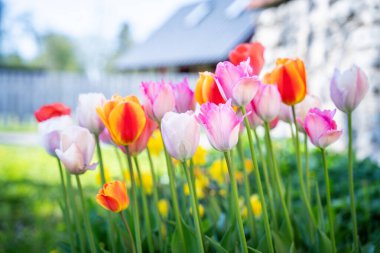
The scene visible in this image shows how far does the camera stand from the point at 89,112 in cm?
90

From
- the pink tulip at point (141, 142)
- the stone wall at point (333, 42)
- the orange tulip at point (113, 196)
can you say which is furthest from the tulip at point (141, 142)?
the stone wall at point (333, 42)

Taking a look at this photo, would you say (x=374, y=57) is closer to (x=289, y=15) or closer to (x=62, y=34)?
(x=289, y=15)

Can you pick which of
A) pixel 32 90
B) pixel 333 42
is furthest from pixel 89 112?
pixel 32 90

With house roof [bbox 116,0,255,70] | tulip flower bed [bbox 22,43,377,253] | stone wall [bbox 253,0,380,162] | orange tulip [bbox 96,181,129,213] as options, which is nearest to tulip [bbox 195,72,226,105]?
tulip flower bed [bbox 22,43,377,253]

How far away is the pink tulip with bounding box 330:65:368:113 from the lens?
33.7 inches

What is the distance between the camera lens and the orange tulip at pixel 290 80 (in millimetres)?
871

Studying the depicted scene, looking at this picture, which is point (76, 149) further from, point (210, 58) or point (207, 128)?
point (210, 58)

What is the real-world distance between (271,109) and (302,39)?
4.17 meters

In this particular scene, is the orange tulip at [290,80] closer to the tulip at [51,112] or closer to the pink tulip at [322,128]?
the pink tulip at [322,128]

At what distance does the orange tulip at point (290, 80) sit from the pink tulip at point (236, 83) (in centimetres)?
13

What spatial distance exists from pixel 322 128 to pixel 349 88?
0.11m

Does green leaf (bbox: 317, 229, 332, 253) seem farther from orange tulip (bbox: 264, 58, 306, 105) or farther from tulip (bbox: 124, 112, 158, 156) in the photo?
tulip (bbox: 124, 112, 158, 156)

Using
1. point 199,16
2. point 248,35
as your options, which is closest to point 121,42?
point 199,16

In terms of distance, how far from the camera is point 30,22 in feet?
108
